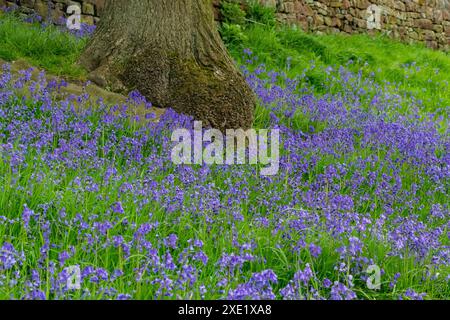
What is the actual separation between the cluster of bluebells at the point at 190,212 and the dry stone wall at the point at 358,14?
3638 mm

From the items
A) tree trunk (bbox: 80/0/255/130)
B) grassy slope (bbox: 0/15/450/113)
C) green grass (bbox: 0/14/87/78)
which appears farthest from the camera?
grassy slope (bbox: 0/15/450/113)

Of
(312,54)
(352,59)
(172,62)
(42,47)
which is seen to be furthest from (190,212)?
(352,59)

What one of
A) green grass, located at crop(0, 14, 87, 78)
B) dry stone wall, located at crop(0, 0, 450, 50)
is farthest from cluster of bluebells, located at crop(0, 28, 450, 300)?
dry stone wall, located at crop(0, 0, 450, 50)

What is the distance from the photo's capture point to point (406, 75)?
34.6 feet

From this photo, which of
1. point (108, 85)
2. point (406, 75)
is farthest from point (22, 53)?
point (406, 75)

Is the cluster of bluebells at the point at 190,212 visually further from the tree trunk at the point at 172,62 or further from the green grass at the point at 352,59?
the green grass at the point at 352,59

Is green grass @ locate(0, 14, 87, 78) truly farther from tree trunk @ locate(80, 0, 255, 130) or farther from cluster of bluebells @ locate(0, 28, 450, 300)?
cluster of bluebells @ locate(0, 28, 450, 300)

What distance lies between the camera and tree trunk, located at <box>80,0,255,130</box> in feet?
18.6

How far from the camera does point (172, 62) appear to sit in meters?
5.70

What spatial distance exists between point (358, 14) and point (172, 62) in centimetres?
858

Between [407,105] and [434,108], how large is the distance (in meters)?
0.81

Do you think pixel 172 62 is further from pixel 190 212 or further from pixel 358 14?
pixel 358 14

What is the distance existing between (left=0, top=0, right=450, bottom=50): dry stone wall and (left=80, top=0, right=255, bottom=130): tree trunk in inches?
117

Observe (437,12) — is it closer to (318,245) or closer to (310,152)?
(310,152)
